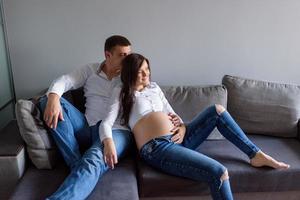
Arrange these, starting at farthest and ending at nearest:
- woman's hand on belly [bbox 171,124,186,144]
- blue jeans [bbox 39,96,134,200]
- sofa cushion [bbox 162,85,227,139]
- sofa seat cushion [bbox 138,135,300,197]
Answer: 1. sofa cushion [bbox 162,85,227,139]
2. woman's hand on belly [bbox 171,124,186,144]
3. sofa seat cushion [bbox 138,135,300,197]
4. blue jeans [bbox 39,96,134,200]

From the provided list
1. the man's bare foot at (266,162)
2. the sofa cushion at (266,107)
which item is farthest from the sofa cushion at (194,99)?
the man's bare foot at (266,162)

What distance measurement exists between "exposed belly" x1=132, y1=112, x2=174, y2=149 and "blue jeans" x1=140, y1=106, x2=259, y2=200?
34 mm

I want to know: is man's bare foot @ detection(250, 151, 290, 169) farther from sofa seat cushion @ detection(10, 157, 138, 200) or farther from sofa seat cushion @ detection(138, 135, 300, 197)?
sofa seat cushion @ detection(10, 157, 138, 200)

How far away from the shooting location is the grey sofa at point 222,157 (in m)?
1.68

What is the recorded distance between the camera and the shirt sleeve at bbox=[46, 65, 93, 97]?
6.25 feet

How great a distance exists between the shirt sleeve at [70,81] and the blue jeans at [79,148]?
0.08 m

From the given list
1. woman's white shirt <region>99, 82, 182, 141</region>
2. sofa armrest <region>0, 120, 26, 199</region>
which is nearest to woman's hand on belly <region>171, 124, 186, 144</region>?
woman's white shirt <region>99, 82, 182, 141</region>

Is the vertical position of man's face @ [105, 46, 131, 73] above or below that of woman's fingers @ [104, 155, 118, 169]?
above

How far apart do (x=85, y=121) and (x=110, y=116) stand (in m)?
0.23

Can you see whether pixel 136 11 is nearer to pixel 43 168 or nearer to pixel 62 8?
pixel 62 8

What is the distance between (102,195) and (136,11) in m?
1.45

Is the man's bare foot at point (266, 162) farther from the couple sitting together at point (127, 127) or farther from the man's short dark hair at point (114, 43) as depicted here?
the man's short dark hair at point (114, 43)

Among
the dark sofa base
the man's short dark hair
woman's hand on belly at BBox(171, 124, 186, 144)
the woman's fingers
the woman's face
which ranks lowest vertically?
the dark sofa base

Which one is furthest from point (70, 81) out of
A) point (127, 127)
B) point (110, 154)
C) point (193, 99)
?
point (193, 99)
